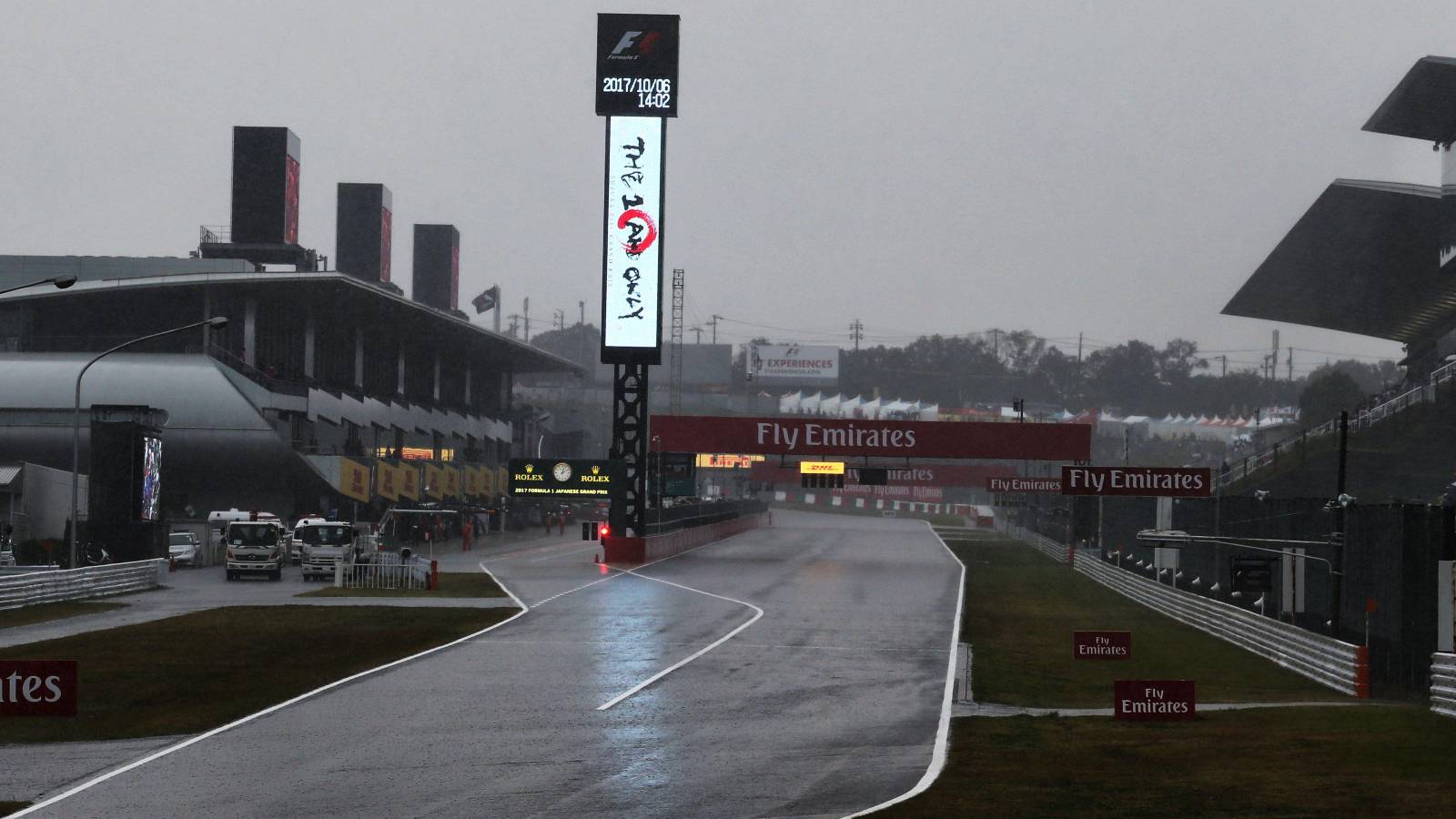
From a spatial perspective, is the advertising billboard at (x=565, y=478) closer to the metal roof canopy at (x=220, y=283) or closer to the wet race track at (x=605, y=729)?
the wet race track at (x=605, y=729)

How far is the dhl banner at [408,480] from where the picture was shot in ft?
294

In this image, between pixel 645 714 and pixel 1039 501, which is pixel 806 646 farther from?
pixel 1039 501

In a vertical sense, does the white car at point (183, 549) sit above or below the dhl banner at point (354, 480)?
below

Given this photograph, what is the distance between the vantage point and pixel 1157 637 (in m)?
35.5

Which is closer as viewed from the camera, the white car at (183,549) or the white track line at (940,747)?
the white track line at (940,747)

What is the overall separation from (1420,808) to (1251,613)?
60.3ft

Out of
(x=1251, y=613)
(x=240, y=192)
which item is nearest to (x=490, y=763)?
(x=1251, y=613)

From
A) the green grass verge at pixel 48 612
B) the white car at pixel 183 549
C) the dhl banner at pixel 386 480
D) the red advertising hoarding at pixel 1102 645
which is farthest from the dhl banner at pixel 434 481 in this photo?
the red advertising hoarding at pixel 1102 645

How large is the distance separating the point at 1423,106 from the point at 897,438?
2322cm

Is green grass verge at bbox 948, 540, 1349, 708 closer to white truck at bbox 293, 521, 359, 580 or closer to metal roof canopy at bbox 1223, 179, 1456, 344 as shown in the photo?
white truck at bbox 293, 521, 359, 580

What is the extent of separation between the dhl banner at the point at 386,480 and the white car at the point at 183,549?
24.0 metres

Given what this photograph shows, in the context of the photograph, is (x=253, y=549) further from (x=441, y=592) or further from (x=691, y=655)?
(x=691, y=655)

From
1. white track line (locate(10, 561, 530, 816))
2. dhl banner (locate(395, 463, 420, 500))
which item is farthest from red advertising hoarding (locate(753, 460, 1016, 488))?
white track line (locate(10, 561, 530, 816))

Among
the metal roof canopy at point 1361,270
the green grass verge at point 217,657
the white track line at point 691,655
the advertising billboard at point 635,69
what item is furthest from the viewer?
the metal roof canopy at point 1361,270
